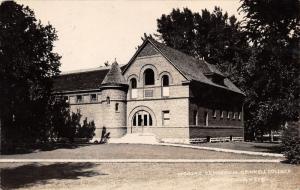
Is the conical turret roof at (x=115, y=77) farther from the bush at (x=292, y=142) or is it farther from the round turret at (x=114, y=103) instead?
the bush at (x=292, y=142)

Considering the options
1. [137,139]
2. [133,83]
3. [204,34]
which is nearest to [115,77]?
[133,83]

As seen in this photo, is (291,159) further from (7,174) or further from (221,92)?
(221,92)

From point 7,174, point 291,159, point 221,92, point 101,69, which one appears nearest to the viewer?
point 7,174

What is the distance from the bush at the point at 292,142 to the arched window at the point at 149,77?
19.0 metres

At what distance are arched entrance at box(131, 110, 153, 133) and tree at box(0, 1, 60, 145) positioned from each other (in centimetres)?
897

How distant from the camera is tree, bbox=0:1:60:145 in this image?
24.8 m

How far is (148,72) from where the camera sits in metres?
37.9

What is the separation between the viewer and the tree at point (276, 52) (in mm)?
23234

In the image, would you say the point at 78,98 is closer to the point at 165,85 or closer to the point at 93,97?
the point at 93,97

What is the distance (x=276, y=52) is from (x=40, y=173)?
15.5 metres

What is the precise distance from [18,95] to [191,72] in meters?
17.5

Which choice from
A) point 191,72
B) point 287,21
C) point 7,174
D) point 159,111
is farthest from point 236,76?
point 7,174

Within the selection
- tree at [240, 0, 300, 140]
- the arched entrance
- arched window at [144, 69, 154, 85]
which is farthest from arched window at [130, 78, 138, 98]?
tree at [240, 0, 300, 140]

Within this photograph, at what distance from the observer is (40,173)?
16.7 meters
